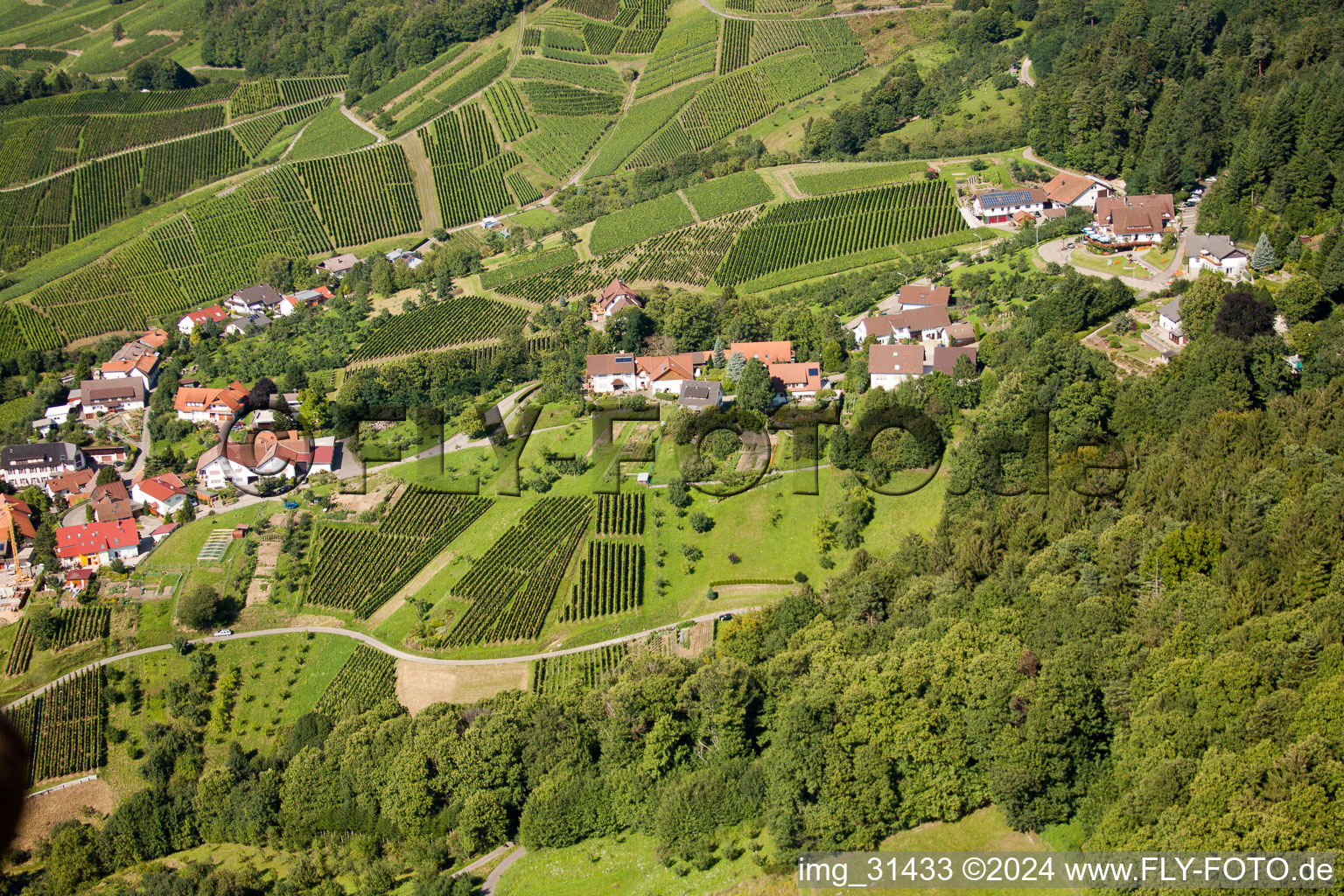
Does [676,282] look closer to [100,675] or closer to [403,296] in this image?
[403,296]

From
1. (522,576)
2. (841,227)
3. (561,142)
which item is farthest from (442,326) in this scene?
(561,142)

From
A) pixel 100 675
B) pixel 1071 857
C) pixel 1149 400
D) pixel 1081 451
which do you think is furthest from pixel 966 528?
pixel 100 675

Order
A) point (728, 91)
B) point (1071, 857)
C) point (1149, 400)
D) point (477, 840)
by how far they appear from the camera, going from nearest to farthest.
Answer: point (1071, 857) → point (477, 840) → point (1149, 400) → point (728, 91)

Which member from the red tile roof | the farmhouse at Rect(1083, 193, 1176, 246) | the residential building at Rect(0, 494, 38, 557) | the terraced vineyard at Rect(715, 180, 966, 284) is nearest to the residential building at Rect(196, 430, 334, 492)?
the red tile roof

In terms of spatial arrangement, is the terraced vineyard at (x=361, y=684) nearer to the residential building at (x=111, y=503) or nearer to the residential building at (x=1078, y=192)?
the residential building at (x=111, y=503)

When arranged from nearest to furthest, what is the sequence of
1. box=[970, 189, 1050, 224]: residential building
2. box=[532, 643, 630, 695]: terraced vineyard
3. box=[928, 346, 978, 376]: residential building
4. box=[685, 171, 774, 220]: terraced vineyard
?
1. box=[532, 643, 630, 695]: terraced vineyard
2. box=[928, 346, 978, 376]: residential building
3. box=[970, 189, 1050, 224]: residential building
4. box=[685, 171, 774, 220]: terraced vineyard

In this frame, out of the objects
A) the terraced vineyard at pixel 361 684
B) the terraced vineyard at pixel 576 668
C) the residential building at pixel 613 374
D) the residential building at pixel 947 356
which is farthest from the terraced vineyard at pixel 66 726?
the residential building at pixel 947 356

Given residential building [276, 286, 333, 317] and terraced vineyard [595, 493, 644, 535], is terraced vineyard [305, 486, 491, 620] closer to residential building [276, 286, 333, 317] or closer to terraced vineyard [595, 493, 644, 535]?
terraced vineyard [595, 493, 644, 535]
